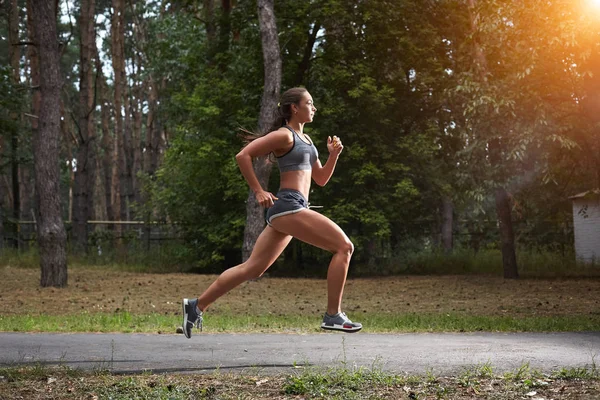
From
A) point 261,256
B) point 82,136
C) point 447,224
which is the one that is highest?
point 82,136

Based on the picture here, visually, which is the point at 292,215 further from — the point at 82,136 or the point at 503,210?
the point at 82,136

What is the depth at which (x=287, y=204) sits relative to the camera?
23.8ft

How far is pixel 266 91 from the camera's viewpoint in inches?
931

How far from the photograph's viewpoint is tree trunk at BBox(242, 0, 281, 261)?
77.3 ft

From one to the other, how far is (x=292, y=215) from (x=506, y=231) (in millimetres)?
20189

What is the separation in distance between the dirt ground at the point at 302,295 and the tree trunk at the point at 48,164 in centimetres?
73

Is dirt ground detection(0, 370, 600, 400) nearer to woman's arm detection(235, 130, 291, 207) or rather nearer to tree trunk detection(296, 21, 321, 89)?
woman's arm detection(235, 130, 291, 207)

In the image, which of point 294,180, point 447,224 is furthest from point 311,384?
point 447,224

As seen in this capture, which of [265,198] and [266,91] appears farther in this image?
[266,91]

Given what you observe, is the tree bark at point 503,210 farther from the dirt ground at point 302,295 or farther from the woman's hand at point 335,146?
the woman's hand at point 335,146

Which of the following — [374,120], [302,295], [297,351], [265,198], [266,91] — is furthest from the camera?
[374,120]

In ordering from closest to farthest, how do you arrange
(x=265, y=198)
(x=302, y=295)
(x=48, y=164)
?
1. (x=265, y=198)
2. (x=302, y=295)
3. (x=48, y=164)

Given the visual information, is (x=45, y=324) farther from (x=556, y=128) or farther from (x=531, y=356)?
(x=556, y=128)

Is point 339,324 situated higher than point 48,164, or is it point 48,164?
point 48,164
